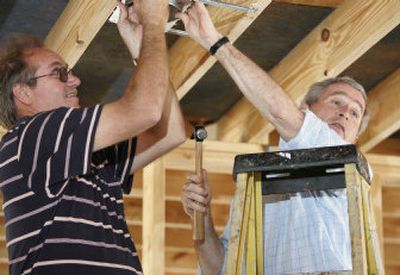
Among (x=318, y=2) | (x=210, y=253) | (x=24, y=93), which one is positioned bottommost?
(x=210, y=253)

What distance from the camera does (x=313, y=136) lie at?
392 centimetres

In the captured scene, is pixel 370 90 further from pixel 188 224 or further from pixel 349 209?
pixel 349 209

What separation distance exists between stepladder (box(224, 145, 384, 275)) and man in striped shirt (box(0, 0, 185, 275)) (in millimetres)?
421

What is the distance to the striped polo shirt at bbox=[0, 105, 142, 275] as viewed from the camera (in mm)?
3279

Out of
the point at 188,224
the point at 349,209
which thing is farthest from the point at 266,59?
the point at 349,209

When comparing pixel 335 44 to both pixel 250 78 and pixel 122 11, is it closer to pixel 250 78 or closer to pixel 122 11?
pixel 250 78

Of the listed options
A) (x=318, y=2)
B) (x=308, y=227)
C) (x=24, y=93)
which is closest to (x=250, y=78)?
(x=308, y=227)

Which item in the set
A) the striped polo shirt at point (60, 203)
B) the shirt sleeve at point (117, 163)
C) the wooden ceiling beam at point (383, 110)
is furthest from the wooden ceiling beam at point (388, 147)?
the striped polo shirt at point (60, 203)

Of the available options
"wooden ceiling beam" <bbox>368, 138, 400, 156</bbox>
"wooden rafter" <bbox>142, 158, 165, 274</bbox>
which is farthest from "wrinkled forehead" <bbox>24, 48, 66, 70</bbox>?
"wooden ceiling beam" <bbox>368, 138, 400, 156</bbox>

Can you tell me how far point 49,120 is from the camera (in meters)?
3.37

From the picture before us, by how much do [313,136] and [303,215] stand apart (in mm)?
285

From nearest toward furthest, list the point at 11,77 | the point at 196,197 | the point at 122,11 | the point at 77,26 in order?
the point at 11,77 < the point at 122,11 < the point at 196,197 < the point at 77,26

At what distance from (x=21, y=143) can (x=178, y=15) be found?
834mm

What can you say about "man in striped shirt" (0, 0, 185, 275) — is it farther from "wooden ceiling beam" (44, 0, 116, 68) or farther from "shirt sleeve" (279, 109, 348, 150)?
"wooden ceiling beam" (44, 0, 116, 68)
